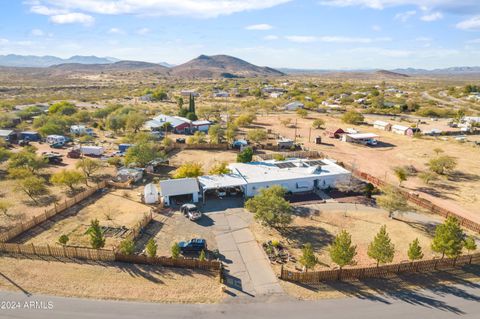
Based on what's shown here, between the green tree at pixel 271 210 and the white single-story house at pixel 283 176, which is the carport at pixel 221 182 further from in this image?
the green tree at pixel 271 210

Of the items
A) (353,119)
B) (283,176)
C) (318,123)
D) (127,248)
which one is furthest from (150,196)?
(353,119)

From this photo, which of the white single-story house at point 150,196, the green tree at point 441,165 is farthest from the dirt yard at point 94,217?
A: the green tree at point 441,165

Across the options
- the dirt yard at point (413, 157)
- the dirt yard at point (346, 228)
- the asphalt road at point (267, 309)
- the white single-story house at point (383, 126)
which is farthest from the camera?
the white single-story house at point (383, 126)

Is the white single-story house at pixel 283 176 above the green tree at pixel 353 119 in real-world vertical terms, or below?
below

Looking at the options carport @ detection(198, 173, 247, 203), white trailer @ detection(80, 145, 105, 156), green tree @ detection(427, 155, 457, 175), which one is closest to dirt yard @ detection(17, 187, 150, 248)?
carport @ detection(198, 173, 247, 203)

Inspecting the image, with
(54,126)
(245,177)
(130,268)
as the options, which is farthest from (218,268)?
(54,126)

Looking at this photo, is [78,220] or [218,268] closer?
[218,268]

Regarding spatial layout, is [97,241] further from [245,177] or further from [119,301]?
[245,177]
